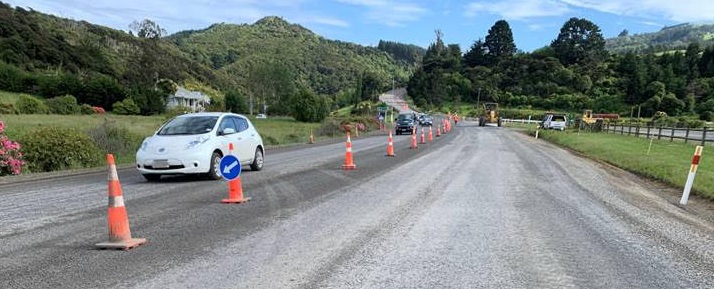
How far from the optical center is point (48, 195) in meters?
10.1

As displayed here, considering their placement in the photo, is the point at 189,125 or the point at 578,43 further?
the point at 578,43

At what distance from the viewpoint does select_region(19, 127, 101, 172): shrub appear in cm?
1569

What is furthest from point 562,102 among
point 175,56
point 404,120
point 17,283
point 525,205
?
point 17,283

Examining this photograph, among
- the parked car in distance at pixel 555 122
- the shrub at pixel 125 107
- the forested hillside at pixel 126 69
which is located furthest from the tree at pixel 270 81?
the parked car in distance at pixel 555 122

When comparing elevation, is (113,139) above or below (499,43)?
below

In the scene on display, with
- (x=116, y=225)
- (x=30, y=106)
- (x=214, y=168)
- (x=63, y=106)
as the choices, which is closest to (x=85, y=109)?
(x=63, y=106)

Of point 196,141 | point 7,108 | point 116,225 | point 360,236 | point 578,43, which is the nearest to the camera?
point 116,225

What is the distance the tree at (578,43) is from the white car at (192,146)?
131778 mm

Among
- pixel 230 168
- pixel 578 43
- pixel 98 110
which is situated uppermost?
pixel 578 43

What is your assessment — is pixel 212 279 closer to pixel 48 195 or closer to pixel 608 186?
pixel 48 195

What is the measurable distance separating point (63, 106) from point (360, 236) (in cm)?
6798

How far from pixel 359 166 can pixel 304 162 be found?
89.2 inches

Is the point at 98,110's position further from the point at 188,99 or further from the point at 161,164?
the point at 161,164

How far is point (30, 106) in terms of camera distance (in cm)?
6022
